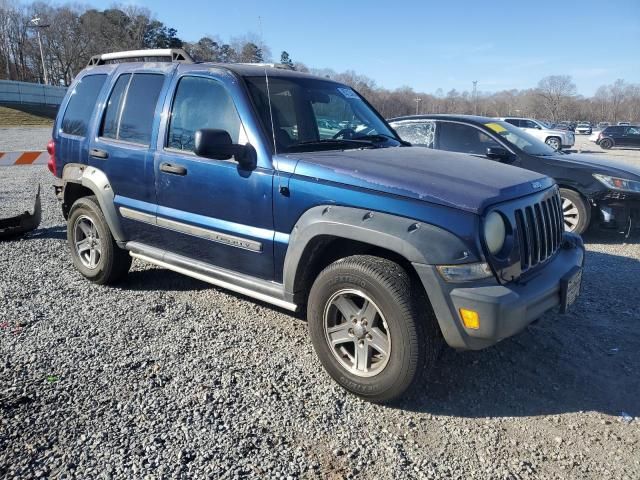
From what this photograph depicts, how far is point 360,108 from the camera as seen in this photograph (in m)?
4.52

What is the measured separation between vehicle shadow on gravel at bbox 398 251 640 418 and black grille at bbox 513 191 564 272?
2.73 feet

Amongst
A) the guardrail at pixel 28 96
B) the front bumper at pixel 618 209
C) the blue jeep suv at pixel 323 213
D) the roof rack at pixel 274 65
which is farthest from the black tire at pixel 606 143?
the guardrail at pixel 28 96

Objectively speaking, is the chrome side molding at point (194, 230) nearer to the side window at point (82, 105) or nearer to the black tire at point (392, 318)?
the black tire at point (392, 318)

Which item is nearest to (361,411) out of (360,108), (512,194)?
(512,194)

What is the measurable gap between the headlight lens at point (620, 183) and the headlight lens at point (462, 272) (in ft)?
16.2

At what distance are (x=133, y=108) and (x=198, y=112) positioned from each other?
0.87m

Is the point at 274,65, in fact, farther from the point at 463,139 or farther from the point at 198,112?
the point at 463,139

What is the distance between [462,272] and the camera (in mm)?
2691

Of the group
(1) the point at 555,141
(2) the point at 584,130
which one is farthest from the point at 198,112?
(2) the point at 584,130

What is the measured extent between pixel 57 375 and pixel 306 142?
7.68ft

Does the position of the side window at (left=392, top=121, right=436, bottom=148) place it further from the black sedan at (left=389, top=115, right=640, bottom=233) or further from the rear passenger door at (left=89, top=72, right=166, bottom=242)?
the rear passenger door at (left=89, top=72, right=166, bottom=242)

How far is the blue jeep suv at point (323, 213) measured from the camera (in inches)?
109

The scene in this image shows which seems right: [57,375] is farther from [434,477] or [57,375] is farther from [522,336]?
[522,336]

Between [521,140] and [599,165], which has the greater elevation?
[521,140]
